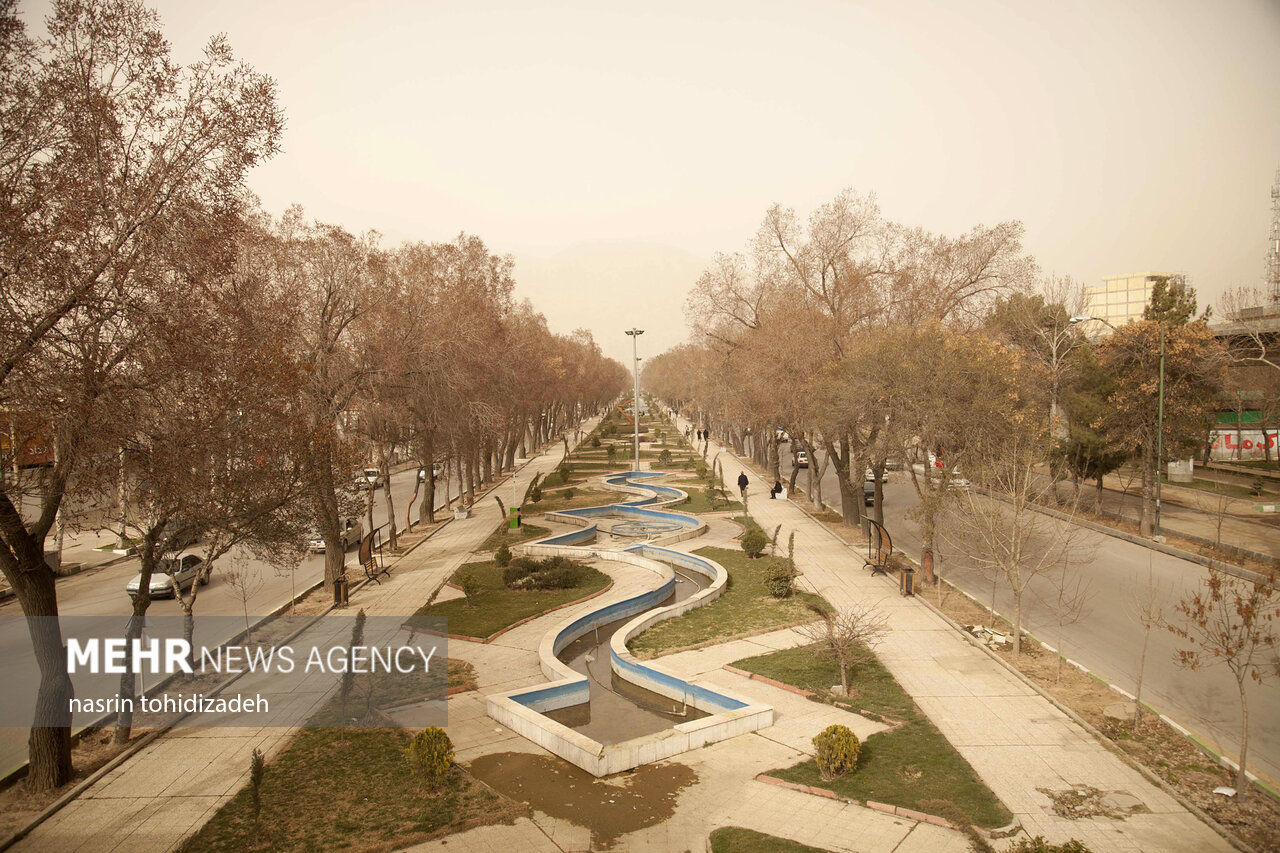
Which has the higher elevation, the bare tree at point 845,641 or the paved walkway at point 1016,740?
the bare tree at point 845,641

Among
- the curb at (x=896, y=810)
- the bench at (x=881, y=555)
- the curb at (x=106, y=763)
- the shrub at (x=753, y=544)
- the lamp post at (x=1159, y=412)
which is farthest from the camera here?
the shrub at (x=753, y=544)

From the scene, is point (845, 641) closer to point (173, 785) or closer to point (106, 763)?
point (173, 785)

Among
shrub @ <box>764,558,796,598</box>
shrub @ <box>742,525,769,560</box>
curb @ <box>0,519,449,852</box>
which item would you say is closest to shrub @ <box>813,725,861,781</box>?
shrub @ <box>764,558,796,598</box>

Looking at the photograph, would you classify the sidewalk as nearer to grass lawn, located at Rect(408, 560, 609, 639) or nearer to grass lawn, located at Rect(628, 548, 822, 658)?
grass lawn, located at Rect(408, 560, 609, 639)

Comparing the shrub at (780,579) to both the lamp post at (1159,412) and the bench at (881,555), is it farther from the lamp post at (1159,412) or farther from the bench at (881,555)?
the lamp post at (1159,412)

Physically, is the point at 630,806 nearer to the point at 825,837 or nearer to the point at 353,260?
the point at 825,837

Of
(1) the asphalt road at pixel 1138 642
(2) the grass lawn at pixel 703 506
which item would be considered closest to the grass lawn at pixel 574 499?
(2) the grass lawn at pixel 703 506

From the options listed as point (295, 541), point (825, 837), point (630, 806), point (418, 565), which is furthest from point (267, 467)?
point (418, 565)
